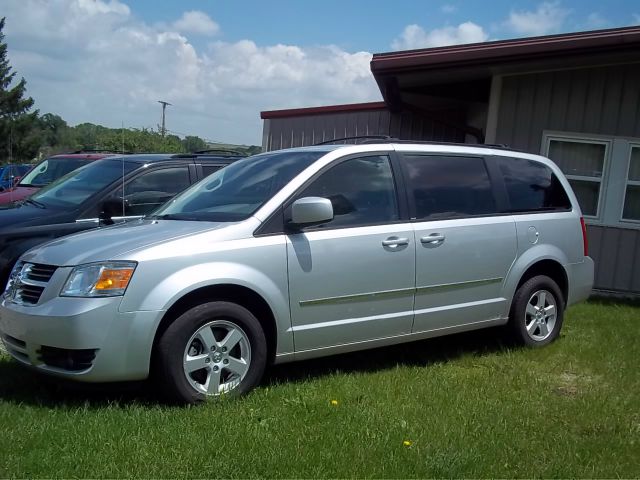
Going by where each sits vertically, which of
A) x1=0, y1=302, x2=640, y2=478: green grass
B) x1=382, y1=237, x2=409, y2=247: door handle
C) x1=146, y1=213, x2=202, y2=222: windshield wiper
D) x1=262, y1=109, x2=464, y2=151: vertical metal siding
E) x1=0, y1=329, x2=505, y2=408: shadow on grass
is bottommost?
x1=0, y1=329, x2=505, y2=408: shadow on grass

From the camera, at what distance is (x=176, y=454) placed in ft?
11.3

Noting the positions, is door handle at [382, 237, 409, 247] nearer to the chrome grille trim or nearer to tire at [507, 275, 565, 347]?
tire at [507, 275, 565, 347]

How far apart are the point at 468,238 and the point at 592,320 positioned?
3.03m

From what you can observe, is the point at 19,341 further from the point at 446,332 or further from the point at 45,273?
the point at 446,332

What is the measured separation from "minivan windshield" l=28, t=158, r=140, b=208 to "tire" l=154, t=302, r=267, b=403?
3198 mm

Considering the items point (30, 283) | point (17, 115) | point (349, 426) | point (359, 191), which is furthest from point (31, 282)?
point (17, 115)

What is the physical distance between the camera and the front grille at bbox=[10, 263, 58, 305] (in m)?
4.20

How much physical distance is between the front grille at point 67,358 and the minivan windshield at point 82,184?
2921 millimetres

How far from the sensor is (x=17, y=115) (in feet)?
153

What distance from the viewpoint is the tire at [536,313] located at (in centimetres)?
593

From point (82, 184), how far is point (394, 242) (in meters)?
3.92

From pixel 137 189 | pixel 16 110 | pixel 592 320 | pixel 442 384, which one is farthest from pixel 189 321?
pixel 16 110

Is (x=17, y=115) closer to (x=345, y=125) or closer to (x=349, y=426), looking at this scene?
(x=345, y=125)

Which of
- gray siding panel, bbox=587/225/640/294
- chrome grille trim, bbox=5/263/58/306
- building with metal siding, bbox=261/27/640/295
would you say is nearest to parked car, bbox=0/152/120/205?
building with metal siding, bbox=261/27/640/295
